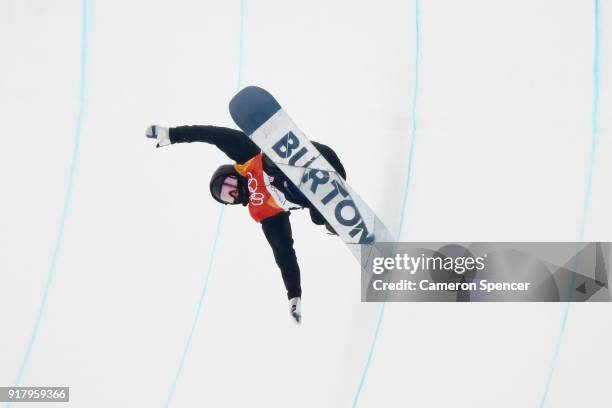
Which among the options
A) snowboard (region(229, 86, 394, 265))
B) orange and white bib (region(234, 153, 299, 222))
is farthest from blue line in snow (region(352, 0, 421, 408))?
orange and white bib (region(234, 153, 299, 222))

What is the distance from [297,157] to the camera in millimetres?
1427

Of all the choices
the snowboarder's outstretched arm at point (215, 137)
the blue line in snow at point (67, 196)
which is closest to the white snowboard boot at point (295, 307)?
the snowboarder's outstretched arm at point (215, 137)

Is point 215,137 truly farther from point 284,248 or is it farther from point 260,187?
point 284,248

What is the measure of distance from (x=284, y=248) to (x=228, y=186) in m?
0.16

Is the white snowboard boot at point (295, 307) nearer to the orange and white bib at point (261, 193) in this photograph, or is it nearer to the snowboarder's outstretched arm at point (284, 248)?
the snowboarder's outstretched arm at point (284, 248)

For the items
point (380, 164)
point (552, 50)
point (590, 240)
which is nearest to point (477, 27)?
point (552, 50)

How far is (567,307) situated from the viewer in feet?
5.30

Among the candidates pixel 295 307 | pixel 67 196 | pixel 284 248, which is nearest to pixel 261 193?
pixel 284 248

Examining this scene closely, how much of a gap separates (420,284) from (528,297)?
0.75ft

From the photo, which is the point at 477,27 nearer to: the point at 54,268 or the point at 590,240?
the point at 590,240

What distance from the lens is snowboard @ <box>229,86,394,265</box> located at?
1419 mm

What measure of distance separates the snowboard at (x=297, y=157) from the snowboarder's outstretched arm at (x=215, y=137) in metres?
0.03

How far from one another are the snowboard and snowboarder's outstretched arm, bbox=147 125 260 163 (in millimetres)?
27

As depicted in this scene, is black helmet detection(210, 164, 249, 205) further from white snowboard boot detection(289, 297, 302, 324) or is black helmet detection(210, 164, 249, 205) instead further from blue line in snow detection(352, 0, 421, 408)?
blue line in snow detection(352, 0, 421, 408)
